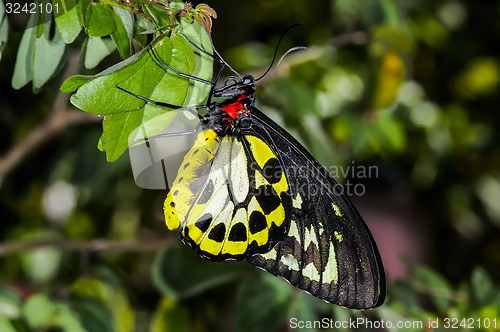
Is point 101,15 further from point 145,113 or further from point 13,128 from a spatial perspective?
point 13,128

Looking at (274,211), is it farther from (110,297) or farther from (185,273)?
(110,297)

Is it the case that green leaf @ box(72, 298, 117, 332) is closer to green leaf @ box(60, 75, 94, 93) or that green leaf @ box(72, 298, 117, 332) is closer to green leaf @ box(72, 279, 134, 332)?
green leaf @ box(72, 279, 134, 332)

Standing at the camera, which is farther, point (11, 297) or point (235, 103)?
point (11, 297)

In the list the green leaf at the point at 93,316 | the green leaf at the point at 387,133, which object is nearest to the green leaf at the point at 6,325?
the green leaf at the point at 93,316

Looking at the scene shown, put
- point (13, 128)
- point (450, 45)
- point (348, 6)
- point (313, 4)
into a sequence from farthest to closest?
point (450, 45)
point (313, 4)
point (13, 128)
point (348, 6)

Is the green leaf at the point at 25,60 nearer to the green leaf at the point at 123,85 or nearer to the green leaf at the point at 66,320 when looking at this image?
the green leaf at the point at 123,85

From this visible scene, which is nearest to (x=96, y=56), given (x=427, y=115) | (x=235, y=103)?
(x=235, y=103)
